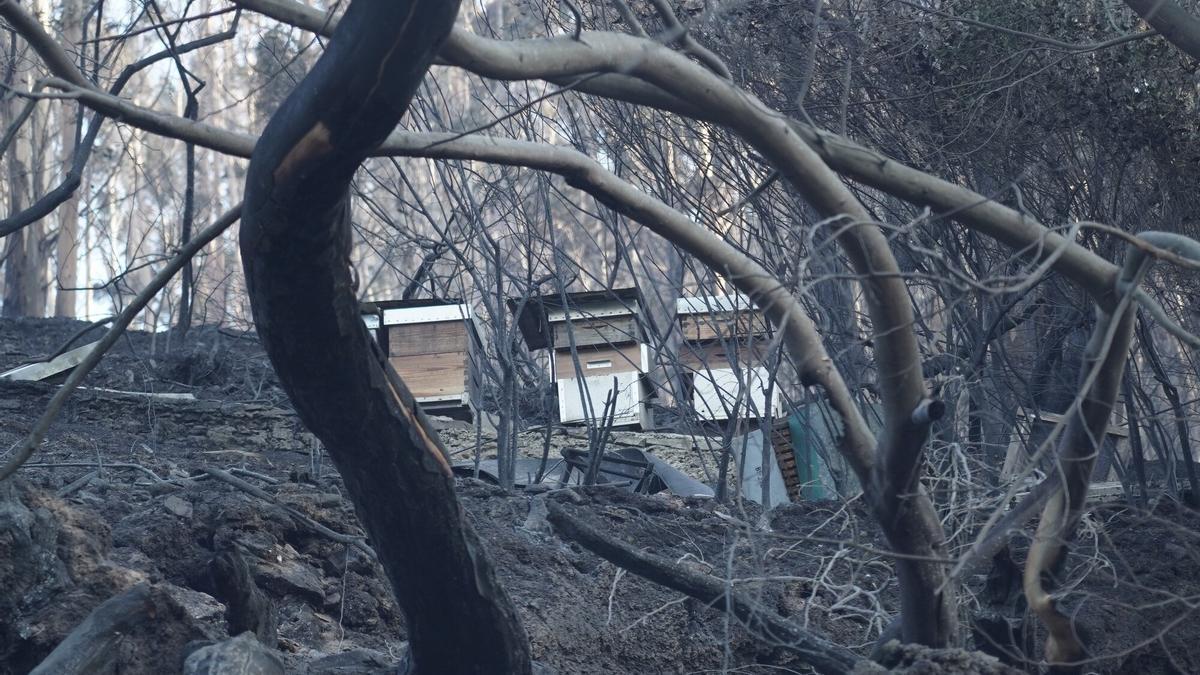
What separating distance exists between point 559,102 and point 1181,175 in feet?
14.2

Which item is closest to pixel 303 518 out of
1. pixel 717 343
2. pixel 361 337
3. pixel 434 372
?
pixel 361 337

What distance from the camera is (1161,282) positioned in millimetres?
7711

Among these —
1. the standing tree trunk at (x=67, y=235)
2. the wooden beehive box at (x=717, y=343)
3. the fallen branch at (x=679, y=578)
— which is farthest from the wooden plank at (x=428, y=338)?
the standing tree trunk at (x=67, y=235)

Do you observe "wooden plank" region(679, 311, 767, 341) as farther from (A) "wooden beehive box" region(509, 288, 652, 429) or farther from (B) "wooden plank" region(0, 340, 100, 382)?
(B) "wooden plank" region(0, 340, 100, 382)

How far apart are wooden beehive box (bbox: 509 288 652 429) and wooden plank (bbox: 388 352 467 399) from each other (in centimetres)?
62

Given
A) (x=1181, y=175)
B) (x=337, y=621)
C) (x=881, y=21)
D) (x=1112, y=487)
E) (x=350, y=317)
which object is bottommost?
(x=337, y=621)

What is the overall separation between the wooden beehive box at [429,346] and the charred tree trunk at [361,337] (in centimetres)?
571

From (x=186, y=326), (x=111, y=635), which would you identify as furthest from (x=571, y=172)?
(x=186, y=326)

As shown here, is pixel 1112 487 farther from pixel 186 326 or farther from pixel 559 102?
pixel 186 326

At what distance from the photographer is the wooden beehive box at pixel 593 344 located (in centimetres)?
923

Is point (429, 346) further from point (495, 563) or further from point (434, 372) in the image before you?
point (495, 563)

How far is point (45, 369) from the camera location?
910 centimetres

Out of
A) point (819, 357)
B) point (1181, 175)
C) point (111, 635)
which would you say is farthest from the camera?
point (1181, 175)

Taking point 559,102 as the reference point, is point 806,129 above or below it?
below
